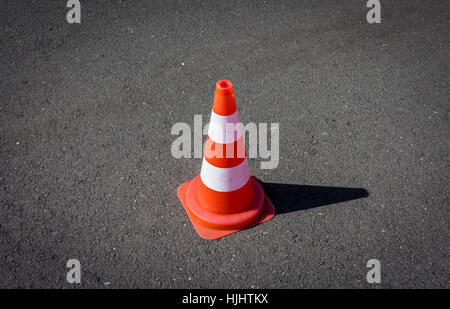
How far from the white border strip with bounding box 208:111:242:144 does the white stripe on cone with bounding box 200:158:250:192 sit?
9.1 inches

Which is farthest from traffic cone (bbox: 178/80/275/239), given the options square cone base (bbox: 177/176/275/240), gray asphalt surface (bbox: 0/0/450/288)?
gray asphalt surface (bbox: 0/0/450/288)

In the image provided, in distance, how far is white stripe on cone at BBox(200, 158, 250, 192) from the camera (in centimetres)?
321

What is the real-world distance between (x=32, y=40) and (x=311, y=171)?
12.8ft

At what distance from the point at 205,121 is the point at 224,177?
1.27 meters

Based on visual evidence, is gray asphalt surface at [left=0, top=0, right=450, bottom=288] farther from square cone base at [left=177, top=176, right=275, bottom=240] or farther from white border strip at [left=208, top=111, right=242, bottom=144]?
white border strip at [left=208, top=111, right=242, bottom=144]

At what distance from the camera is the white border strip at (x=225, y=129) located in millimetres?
3033

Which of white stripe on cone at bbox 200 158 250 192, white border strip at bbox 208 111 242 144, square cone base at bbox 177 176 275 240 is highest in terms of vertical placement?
white border strip at bbox 208 111 242 144

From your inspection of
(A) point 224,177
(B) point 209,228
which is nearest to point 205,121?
(A) point 224,177

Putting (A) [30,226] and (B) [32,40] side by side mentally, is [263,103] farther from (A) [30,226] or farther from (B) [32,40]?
(B) [32,40]

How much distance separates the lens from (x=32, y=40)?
212 inches

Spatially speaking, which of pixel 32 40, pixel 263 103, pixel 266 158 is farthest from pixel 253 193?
pixel 32 40

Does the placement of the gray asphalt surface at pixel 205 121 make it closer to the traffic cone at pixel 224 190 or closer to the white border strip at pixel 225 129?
the traffic cone at pixel 224 190

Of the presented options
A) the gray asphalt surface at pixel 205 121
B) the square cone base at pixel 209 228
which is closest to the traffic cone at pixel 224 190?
the square cone base at pixel 209 228

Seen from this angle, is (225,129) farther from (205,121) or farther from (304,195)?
(205,121)
